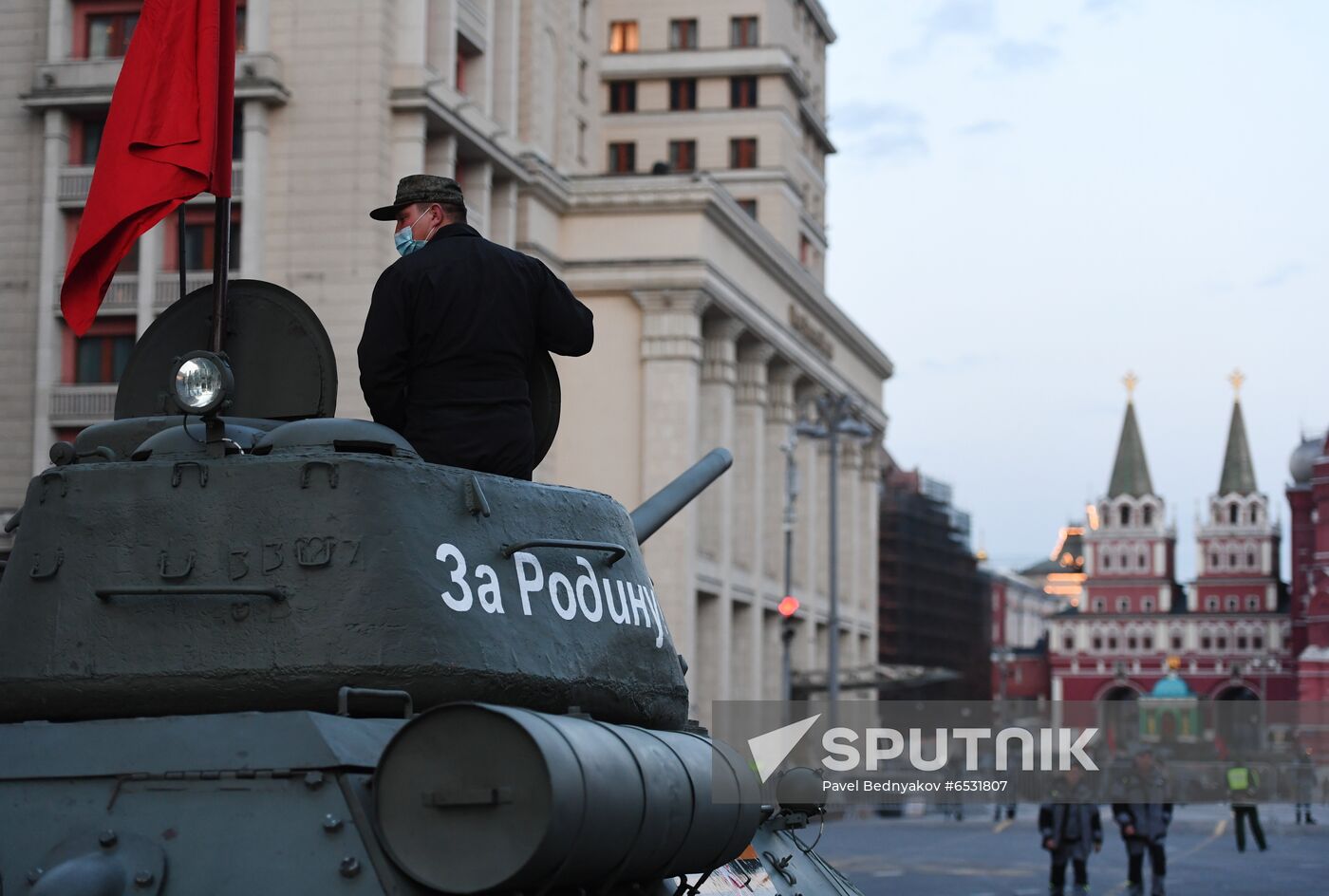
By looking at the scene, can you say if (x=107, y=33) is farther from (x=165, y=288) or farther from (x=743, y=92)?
(x=743, y=92)

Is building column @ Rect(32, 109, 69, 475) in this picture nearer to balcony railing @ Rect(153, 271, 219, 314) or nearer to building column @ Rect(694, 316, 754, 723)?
balcony railing @ Rect(153, 271, 219, 314)

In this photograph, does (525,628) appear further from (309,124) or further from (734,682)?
(734,682)

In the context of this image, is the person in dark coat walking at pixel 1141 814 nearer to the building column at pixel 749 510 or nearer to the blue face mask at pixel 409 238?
the blue face mask at pixel 409 238

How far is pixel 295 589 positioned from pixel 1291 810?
53980 millimetres

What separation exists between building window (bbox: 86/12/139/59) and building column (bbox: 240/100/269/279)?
3131 mm

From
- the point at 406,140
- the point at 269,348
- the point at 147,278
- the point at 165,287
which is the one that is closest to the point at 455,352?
the point at 269,348

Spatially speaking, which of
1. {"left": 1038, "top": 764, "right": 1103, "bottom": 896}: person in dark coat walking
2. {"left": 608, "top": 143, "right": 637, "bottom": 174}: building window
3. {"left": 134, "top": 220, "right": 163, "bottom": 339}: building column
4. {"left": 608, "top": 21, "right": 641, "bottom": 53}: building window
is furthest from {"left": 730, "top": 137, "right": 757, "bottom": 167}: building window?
{"left": 1038, "top": 764, "right": 1103, "bottom": 896}: person in dark coat walking

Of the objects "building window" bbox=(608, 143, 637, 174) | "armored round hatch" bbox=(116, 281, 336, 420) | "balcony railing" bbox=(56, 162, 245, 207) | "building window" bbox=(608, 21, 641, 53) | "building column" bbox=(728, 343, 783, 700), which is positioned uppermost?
"building window" bbox=(608, 21, 641, 53)

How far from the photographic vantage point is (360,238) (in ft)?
149

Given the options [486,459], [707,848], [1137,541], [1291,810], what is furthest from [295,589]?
[1137,541]

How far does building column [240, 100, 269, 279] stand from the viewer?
45656mm

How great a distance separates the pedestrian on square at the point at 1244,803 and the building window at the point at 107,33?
26818 millimetres

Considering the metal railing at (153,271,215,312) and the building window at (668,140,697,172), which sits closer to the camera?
the metal railing at (153,271,215,312)

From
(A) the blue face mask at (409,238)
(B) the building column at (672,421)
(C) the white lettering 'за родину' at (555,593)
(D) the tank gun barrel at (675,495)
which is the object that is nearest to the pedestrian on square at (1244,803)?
(B) the building column at (672,421)
